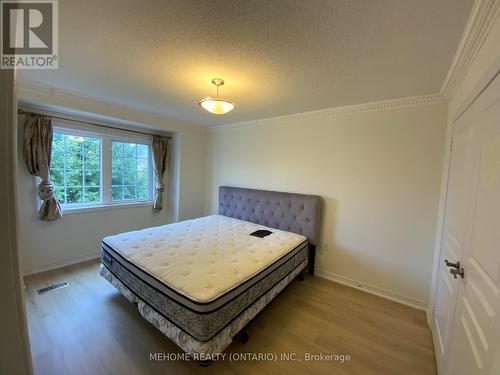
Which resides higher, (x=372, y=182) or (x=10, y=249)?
(x=372, y=182)

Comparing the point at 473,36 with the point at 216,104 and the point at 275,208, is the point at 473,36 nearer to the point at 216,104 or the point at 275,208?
the point at 216,104

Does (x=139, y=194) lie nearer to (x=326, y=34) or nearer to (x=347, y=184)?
(x=347, y=184)

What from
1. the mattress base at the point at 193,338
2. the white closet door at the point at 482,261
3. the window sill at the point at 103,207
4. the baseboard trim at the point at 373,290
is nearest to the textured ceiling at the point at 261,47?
the white closet door at the point at 482,261

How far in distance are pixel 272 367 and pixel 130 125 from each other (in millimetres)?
3804

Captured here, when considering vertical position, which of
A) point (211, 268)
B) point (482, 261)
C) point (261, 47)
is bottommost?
point (211, 268)

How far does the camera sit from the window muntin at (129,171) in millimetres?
3625

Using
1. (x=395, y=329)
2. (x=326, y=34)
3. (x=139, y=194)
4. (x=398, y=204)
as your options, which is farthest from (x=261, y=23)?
(x=139, y=194)

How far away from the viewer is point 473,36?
128cm

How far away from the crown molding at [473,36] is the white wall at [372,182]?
63 cm

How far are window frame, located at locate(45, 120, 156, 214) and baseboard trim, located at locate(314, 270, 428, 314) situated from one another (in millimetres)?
3373

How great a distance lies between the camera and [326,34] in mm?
1368

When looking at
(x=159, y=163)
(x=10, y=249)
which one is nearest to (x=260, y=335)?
(x=10, y=249)

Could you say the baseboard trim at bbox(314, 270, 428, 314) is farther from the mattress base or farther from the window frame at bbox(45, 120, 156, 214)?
the window frame at bbox(45, 120, 156, 214)

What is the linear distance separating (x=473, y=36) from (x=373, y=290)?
8.62 ft
